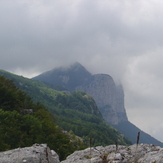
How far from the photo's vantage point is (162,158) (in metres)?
9.88

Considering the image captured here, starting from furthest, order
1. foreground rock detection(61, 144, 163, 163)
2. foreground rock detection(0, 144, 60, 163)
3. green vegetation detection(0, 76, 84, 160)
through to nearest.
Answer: green vegetation detection(0, 76, 84, 160), foreground rock detection(0, 144, 60, 163), foreground rock detection(61, 144, 163, 163)

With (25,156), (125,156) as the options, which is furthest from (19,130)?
(125,156)

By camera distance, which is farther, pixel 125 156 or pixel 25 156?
pixel 25 156

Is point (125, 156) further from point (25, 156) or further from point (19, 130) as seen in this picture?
point (19, 130)

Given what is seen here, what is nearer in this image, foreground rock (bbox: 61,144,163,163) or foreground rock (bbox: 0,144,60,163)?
foreground rock (bbox: 61,144,163,163)

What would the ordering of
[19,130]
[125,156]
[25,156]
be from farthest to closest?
[19,130] → [25,156] → [125,156]

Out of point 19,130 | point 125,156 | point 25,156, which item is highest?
point 19,130

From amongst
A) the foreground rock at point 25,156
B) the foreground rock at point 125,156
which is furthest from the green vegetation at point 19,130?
the foreground rock at point 125,156

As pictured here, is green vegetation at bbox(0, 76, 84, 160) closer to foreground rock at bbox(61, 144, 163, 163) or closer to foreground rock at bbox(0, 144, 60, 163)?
foreground rock at bbox(0, 144, 60, 163)

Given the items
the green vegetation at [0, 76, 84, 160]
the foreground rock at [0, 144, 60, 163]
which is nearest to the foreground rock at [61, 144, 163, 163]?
the foreground rock at [0, 144, 60, 163]

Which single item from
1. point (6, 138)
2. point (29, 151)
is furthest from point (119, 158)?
point (6, 138)

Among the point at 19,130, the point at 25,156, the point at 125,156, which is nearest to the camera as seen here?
the point at 125,156

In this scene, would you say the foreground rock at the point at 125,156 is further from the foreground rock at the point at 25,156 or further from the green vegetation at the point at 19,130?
the green vegetation at the point at 19,130

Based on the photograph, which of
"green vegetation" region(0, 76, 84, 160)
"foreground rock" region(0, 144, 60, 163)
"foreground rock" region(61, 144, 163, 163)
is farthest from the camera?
"green vegetation" region(0, 76, 84, 160)
